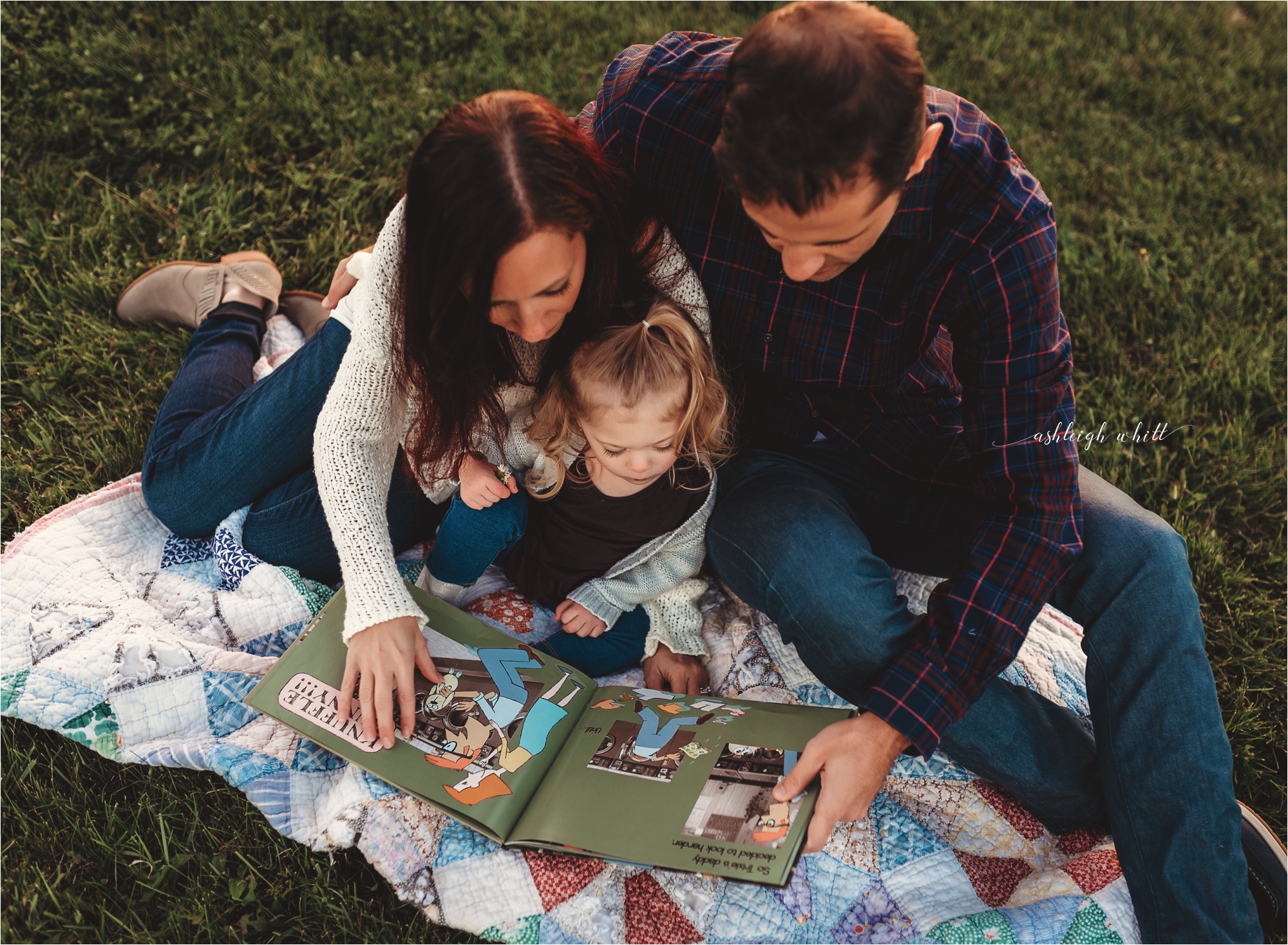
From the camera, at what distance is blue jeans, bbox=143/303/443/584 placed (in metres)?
2.31

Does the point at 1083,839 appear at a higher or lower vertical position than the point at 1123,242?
lower

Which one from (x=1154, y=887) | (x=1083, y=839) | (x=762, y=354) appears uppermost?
(x=762, y=354)

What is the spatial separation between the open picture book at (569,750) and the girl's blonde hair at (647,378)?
0.53m

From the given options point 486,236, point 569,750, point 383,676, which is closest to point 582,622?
point 569,750

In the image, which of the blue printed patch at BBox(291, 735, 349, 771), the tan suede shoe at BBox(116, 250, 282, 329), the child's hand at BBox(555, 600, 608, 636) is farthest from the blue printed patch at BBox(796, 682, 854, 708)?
the tan suede shoe at BBox(116, 250, 282, 329)

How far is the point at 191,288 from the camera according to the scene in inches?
115

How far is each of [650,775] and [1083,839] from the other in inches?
37.1

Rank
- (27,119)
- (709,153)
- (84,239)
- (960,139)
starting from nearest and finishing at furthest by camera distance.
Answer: (960,139) < (709,153) < (84,239) < (27,119)

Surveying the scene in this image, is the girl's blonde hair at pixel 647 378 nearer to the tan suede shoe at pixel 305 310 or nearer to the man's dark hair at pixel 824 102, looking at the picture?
the man's dark hair at pixel 824 102

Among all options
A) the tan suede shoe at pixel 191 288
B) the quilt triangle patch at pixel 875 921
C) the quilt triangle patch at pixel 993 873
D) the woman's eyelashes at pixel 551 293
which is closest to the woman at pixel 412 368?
the woman's eyelashes at pixel 551 293

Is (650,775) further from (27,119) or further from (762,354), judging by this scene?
(27,119)

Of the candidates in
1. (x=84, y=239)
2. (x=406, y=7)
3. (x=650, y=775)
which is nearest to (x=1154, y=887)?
(x=650, y=775)

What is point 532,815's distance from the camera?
6.02ft

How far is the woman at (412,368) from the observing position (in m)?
1.66
